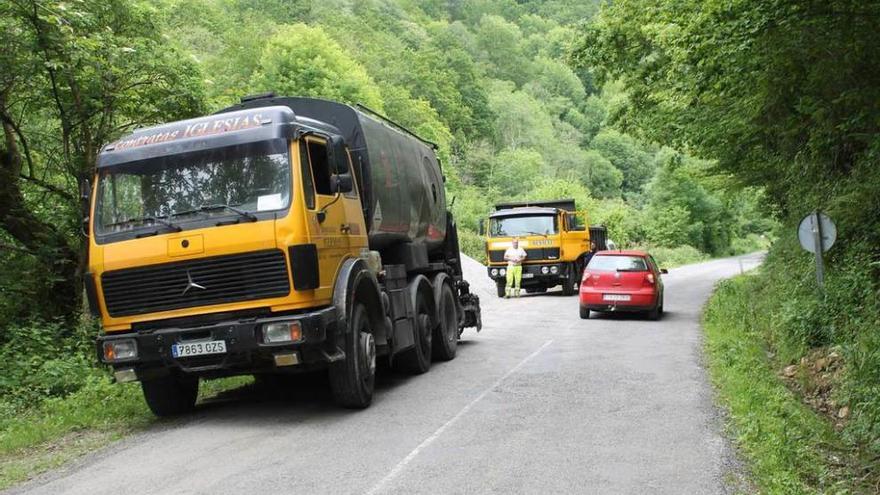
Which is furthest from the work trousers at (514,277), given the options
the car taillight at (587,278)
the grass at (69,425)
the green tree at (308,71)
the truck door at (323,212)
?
the green tree at (308,71)

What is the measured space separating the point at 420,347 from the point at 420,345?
0.03 metres

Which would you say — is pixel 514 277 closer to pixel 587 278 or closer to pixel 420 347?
pixel 587 278

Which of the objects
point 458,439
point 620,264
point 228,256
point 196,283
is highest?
point 228,256

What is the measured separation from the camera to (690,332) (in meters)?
15.3

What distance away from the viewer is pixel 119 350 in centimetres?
781

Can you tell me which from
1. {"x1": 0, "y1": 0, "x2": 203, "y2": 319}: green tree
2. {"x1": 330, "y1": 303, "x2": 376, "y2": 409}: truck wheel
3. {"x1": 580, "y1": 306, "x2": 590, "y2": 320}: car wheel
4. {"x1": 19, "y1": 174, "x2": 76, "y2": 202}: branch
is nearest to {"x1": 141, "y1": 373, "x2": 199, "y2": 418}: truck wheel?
{"x1": 330, "y1": 303, "x2": 376, "y2": 409}: truck wheel

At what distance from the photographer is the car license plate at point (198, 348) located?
758 cm

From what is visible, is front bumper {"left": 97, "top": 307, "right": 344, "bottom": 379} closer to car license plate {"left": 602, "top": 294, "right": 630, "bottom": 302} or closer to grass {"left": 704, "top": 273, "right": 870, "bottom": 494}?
grass {"left": 704, "top": 273, "right": 870, "bottom": 494}

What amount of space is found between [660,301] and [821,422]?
10407 mm

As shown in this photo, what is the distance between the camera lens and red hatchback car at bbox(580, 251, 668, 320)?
17328 mm

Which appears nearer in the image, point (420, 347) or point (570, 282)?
point (420, 347)

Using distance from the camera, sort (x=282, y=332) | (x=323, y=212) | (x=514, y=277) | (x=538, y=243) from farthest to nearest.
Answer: (x=538, y=243) < (x=514, y=277) < (x=323, y=212) < (x=282, y=332)

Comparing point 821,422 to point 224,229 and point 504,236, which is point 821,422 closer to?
point 224,229

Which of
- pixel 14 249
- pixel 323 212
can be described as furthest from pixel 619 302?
pixel 14 249
